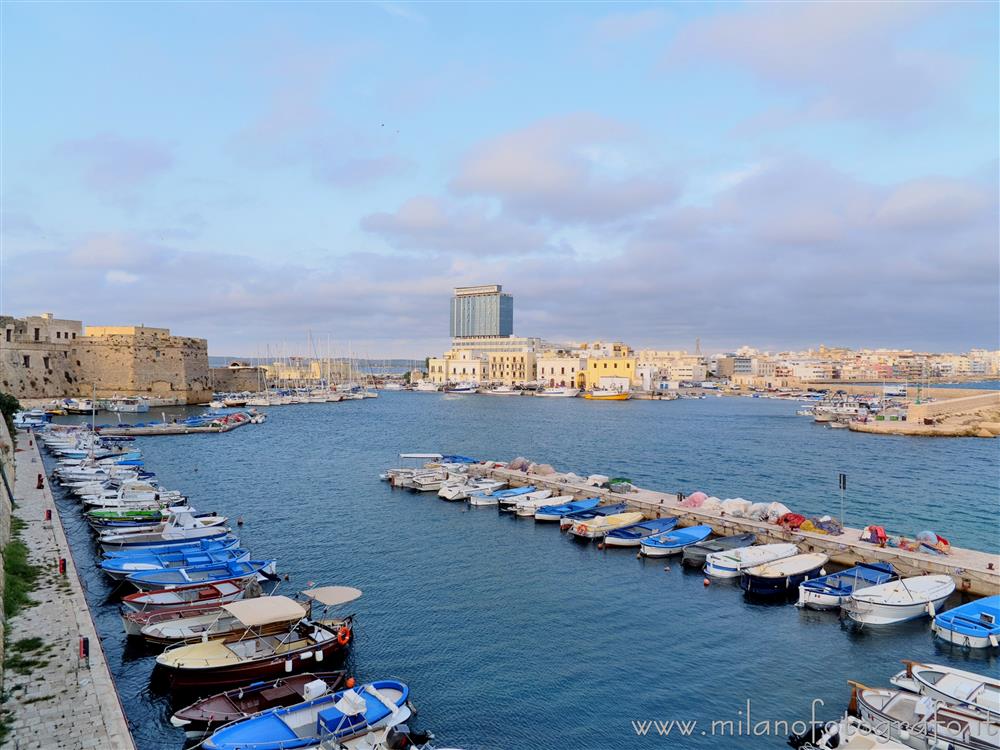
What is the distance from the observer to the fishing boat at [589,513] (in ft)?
78.9

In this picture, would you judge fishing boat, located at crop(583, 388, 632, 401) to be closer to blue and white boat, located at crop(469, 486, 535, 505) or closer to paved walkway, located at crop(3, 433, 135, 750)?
blue and white boat, located at crop(469, 486, 535, 505)

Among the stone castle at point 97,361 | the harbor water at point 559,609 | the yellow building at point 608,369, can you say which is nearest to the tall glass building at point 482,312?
the yellow building at point 608,369

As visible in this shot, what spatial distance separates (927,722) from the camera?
380 inches

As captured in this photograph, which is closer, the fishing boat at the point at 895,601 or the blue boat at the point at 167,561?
the fishing boat at the point at 895,601

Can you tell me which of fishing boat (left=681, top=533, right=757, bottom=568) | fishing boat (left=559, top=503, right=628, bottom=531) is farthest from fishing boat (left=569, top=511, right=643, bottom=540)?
Answer: fishing boat (left=681, top=533, right=757, bottom=568)

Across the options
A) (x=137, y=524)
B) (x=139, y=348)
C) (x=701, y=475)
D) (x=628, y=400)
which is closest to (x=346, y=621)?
(x=137, y=524)

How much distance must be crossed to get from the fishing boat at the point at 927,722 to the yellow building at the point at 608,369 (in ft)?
371

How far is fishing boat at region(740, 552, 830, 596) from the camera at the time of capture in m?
17.3

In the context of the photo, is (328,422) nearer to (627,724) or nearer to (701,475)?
(701,475)

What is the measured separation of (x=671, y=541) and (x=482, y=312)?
528ft

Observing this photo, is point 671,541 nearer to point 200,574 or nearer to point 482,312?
point 200,574

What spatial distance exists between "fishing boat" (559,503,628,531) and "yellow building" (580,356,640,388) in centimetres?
9782

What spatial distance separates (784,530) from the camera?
21312 millimetres

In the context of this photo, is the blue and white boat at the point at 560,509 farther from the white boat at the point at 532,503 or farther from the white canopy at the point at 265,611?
the white canopy at the point at 265,611
